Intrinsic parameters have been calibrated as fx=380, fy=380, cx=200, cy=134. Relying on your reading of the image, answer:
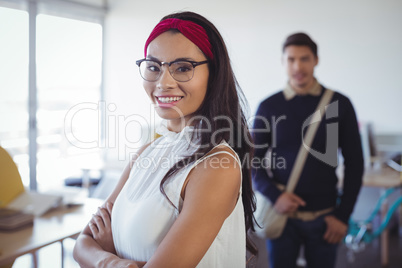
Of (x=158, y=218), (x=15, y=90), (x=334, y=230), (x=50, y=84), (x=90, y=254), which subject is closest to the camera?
(x=158, y=218)

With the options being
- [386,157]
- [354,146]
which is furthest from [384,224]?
[354,146]

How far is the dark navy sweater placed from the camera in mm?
1707

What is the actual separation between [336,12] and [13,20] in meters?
3.26

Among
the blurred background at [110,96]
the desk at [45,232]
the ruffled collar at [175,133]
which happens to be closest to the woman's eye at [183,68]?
the ruffled collar at [175,133]

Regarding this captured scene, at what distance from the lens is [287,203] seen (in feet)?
5.52

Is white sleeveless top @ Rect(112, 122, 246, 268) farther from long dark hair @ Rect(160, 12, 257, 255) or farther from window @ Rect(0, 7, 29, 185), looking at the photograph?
window @ Rect(0, 7, 29, 185)

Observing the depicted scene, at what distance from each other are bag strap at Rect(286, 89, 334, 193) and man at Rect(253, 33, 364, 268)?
0.06 feet

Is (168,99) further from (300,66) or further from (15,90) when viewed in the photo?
(15,90)

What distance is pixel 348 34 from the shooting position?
13.8 feet

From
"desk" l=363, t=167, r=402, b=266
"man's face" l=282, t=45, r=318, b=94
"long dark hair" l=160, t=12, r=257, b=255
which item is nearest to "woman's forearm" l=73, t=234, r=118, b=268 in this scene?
"long dark hair" l=160, t=12, r=257, b=255

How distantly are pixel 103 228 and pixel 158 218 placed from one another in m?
0.27

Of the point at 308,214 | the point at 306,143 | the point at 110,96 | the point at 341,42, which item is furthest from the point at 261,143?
the point at 341,42

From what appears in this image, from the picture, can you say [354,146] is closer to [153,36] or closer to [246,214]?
[246,214]

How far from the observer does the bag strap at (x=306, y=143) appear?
5.59 feet
